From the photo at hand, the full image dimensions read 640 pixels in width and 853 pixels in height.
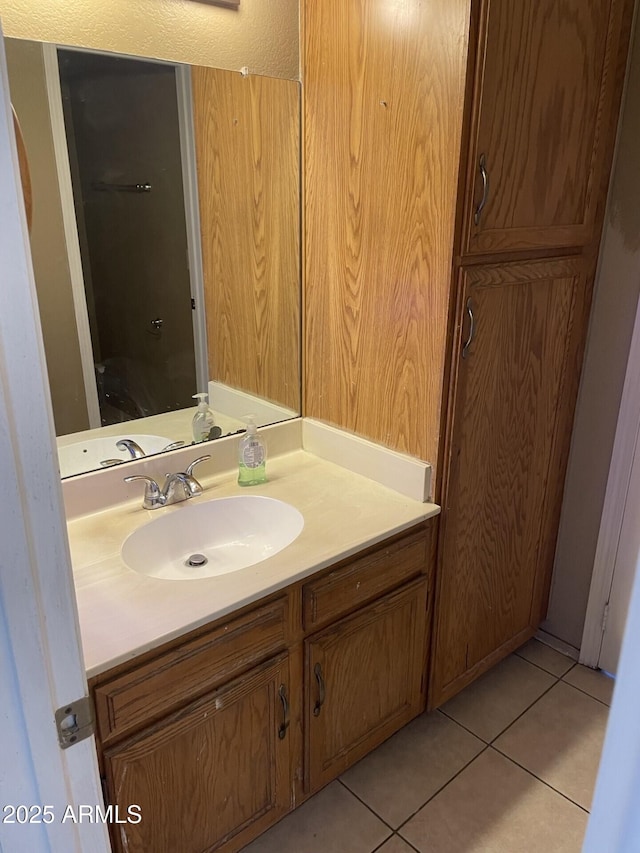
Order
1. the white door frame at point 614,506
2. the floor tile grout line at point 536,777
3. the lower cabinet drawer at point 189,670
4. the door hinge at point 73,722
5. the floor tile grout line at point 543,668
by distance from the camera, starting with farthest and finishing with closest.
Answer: the floor tile grout line at point 543,668 < the white door frame at point 614,506 < the floor tile grout line at point 536,777 < the lower cabinet drawer at point 189,670 < the door hinge at point 73,722

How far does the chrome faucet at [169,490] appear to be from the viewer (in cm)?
155

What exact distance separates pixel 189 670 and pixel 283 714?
327 millimetres

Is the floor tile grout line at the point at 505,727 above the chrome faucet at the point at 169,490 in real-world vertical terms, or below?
below

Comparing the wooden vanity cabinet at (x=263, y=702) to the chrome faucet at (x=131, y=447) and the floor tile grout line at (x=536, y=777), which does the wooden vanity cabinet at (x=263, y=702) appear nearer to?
the floor tile grout line at (x=536, y=777)

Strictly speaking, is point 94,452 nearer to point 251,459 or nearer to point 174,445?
point 174,445

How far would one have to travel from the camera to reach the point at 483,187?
141 centimetres

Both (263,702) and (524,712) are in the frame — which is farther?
(524,712)

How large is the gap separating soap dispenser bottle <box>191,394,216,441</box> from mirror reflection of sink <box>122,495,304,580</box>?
0.69 ft

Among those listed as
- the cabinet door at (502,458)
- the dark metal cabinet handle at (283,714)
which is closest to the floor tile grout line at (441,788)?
the cabinet door at (502,458)

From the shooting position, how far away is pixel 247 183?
1.71 meters

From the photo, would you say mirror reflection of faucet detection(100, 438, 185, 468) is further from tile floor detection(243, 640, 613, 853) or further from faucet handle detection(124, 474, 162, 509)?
tile floor detection(243, 640, 613, 853)

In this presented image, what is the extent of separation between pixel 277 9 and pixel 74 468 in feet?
4.09

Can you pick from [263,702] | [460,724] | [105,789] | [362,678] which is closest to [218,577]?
[263,702]

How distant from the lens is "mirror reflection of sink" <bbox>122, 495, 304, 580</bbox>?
1462 millimetres
